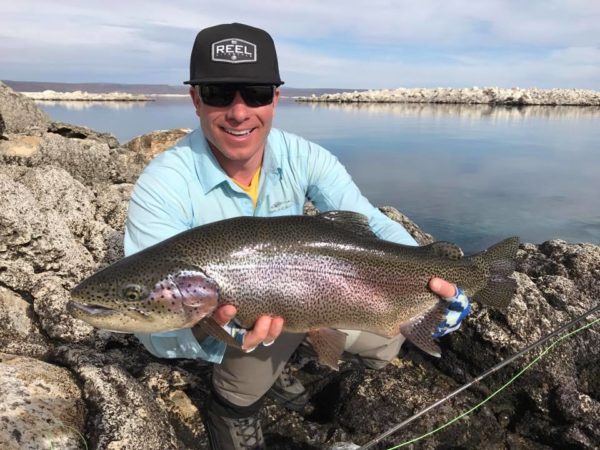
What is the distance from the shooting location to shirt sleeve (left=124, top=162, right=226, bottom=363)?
131 inches

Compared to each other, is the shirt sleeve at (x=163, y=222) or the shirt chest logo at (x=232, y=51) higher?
the shirt chest logo at (x=232, y=51)

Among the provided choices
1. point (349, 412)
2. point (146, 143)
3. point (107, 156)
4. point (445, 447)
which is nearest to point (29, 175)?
point (107, 156)

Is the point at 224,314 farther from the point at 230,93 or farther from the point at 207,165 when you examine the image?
the point at 230,93

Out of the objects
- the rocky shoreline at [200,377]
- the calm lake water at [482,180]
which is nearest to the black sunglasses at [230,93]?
the rocky shoreline at [200,377]

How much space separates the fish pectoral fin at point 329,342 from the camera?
333 centimetres

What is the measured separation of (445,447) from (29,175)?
5378 millimetres

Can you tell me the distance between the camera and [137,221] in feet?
11.0

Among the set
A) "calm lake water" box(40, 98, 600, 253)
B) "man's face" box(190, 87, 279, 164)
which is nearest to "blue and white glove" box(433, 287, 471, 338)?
"man's face" box(190, 87, 279, 164)

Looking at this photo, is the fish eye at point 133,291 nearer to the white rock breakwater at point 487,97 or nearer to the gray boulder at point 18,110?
the gray boulder at point 18,110

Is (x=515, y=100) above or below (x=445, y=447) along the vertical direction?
above

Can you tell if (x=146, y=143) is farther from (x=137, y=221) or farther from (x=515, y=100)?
(x=515, y=100)

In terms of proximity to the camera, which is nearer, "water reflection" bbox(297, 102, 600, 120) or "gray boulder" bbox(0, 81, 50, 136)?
"gray boulder" bbox(0, 81, 50, 136)

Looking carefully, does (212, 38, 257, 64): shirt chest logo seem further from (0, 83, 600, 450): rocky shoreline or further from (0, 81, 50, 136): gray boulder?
(0, 81, 50, 136): gray boulder

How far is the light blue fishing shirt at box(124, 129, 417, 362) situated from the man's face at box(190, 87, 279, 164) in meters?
0.18
